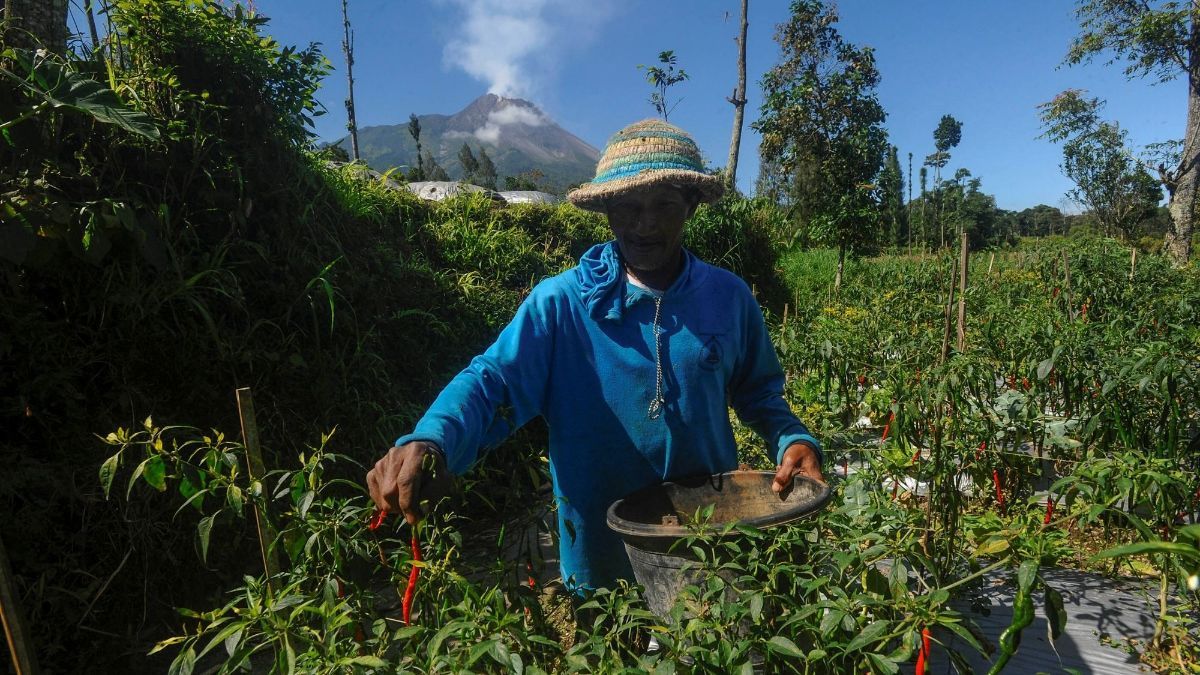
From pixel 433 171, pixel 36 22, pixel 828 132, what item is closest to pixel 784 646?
pixel 36 22

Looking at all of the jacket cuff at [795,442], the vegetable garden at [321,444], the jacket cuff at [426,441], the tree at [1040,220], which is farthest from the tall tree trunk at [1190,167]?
the tree at [1040,220]

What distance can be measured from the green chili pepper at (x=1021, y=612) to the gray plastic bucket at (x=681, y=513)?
37 centimetres

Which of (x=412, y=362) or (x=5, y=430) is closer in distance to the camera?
(x=5, y=430)

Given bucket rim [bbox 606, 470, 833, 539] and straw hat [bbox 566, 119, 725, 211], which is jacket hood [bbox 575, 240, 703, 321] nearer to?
straw hat [bbox 566, 119, 725, 211]

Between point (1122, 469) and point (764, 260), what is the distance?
7.83 meters

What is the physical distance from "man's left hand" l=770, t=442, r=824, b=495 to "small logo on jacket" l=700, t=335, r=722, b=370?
0.92 feet

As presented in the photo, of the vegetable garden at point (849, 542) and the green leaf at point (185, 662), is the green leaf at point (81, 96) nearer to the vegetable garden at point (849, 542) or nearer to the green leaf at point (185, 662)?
the vegetable garden at point (849, 542)

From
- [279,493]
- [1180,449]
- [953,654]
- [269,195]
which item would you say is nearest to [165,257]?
[269,195]

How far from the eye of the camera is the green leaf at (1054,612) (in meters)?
0.94

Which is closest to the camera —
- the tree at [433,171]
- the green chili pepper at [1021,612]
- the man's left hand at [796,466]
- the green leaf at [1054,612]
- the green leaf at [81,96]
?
the green chili pepper at [1021,612]

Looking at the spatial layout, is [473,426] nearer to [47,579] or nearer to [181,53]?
[47,579]

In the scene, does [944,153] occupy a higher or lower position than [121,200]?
higher

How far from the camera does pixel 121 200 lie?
2338 mm

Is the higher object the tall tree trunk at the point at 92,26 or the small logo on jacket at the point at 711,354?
the tall tree trunk at the point at 92,26
